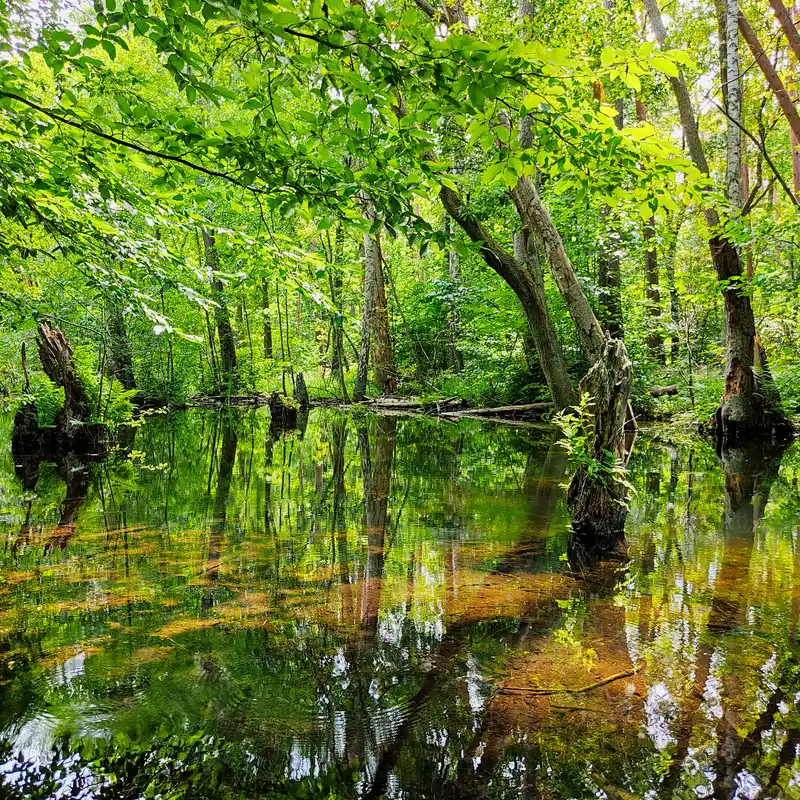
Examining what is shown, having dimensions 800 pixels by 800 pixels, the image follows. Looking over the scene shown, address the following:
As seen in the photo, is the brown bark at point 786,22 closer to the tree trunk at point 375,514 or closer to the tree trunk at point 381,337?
the tree trunk at point 375,514

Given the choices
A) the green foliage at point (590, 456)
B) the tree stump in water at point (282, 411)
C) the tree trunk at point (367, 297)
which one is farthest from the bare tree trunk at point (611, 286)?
the green foliage at point (590, 456)

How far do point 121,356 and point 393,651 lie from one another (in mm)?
17232

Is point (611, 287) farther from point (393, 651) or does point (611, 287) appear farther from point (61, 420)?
point (393, 651)

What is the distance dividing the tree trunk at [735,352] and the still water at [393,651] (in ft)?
19.0

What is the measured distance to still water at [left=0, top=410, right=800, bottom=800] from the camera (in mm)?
1922

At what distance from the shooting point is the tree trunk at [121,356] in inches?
608

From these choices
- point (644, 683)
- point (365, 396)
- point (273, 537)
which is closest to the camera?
point (644, 683)

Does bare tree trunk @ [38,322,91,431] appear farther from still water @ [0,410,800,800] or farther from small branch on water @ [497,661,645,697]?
small branch on water @ [497,661,645,697]

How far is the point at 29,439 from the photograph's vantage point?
1048 cm

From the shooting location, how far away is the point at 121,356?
57.1 ft

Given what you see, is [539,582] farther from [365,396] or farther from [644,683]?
[365,396]

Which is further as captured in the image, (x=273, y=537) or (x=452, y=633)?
(x=273, y=537)

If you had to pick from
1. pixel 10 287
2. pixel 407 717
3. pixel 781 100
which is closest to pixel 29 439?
pixel 10 287

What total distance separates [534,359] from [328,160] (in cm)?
1253
